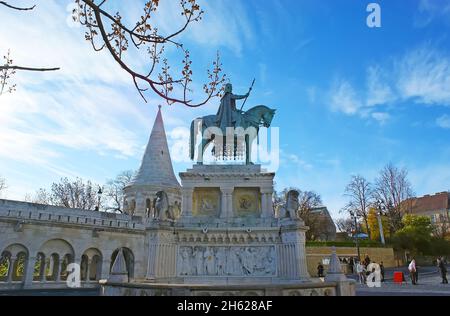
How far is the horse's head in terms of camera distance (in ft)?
60.4

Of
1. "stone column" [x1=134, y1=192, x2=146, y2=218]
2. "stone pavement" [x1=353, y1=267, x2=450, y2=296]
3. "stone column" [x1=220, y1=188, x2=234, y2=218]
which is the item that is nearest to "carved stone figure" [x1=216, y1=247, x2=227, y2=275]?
"stone column" [x1=220, y1=188, x2=234, y2=218]

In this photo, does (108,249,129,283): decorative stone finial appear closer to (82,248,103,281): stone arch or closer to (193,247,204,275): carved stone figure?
(193,247,204,275): carved stone figure

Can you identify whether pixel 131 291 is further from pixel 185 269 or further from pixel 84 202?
pixel 84 202

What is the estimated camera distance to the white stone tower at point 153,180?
3284 cm

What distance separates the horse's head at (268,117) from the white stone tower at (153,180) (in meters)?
16.8

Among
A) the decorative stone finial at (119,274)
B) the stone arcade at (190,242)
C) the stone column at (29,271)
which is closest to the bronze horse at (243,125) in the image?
the stone arcade at (190,242)

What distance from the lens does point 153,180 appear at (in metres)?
33.4

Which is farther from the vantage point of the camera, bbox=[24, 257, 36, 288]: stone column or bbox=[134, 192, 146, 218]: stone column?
bbox=[134, 192, 146, 218]: stone column

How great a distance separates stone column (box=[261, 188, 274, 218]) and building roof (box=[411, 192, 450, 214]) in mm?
63044

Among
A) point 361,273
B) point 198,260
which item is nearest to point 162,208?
point 198,260

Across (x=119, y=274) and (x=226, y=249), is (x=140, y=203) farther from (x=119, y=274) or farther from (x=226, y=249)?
(x=119, y=274)

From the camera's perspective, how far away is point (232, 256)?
13797mm
